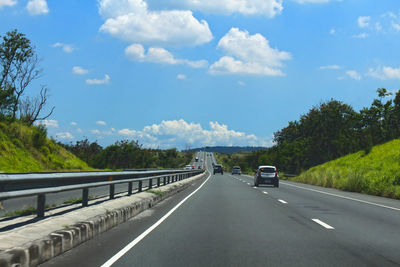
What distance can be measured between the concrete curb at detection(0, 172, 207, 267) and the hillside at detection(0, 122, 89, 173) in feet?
99.1

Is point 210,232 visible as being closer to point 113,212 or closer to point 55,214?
point 113,212

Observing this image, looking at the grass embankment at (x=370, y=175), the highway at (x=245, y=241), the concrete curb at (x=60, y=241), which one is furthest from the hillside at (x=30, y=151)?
the highway at (x=245, y=241)

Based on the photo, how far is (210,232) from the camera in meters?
9.59

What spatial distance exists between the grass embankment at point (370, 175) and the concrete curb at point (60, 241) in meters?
16.7

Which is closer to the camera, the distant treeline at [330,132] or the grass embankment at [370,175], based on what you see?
the grass embankment at [370,175]

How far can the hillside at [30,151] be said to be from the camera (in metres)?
40.3

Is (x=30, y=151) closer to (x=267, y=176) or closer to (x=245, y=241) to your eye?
(x=267, y=176)

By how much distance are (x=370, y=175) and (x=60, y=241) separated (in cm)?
2694

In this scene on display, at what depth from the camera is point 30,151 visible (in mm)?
46625

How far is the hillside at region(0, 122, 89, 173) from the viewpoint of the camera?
132 feet

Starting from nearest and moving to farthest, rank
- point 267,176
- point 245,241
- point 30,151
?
point 245,241 → point 267,176 → point 30,151

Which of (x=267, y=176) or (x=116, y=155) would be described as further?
(x=116, y=155)

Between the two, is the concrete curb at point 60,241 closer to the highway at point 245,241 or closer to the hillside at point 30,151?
the highway at point 245,241

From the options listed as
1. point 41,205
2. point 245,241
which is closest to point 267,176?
point 245,241
